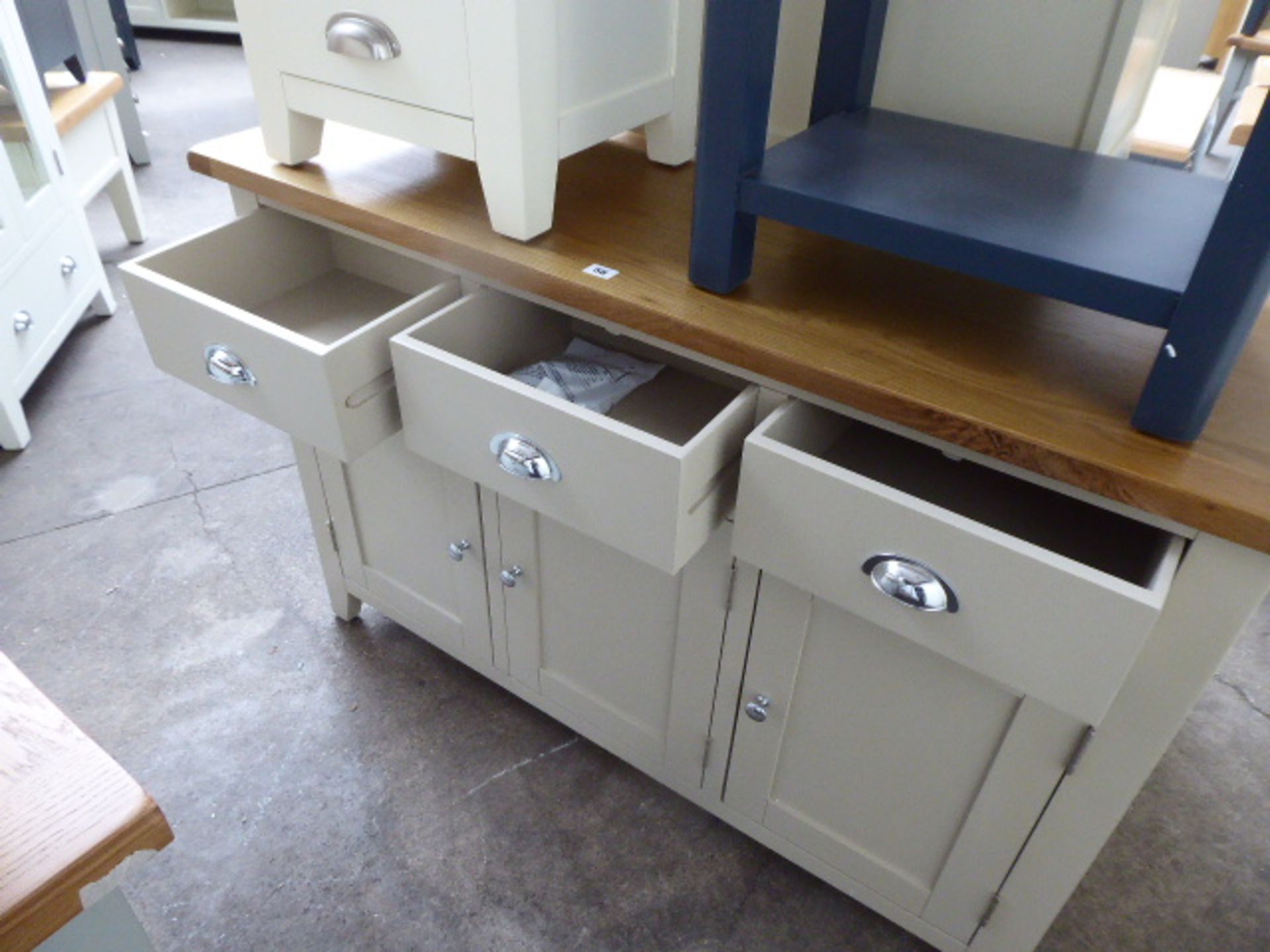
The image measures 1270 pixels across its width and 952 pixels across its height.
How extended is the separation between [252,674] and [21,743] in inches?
42.2

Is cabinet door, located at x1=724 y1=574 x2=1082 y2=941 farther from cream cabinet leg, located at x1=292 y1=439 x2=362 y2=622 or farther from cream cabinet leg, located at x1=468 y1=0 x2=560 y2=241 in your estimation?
cream cabinet leg, located at x1=292 y1=439 x2=362 y2=622

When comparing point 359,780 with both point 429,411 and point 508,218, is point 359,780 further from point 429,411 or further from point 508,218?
point 508,218

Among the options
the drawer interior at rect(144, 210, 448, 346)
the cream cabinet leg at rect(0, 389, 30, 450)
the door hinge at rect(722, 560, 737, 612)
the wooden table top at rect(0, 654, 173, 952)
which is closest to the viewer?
the wooden table top at rect(0, 654, 173, 952)

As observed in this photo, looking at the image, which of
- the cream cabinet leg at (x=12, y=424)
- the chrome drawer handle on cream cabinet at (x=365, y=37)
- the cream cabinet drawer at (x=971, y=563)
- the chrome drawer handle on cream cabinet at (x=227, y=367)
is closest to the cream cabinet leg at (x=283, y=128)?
the chrome drawer handle on cream cabinet at (x=365, y=37)

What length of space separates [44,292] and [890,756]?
6.43ft

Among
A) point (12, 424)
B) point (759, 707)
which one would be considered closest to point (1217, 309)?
point (759, 707)

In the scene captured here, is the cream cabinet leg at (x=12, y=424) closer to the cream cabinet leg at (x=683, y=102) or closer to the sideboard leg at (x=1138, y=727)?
the cream cabinet leg at (x=683, y=102)

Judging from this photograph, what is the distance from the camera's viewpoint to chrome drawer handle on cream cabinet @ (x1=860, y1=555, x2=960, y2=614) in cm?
71

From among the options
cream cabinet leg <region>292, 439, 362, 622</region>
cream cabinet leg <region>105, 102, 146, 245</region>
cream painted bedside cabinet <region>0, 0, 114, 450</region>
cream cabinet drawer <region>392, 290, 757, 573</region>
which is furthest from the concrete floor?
cream cabinet leg <region>105, 102, 146, 245</region>

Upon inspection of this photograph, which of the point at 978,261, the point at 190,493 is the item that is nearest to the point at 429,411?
the point at 978,261

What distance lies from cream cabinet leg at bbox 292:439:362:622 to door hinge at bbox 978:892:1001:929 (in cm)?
99

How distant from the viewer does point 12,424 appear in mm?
1851

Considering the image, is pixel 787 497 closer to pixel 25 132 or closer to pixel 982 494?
pixel 982 494

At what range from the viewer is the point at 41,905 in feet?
1.25
